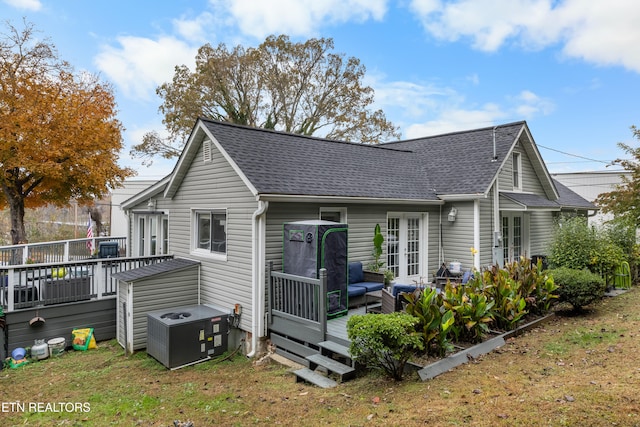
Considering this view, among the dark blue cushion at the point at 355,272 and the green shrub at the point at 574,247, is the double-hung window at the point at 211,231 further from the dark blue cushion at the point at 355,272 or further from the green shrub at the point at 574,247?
the green shrub at the point at 574,247

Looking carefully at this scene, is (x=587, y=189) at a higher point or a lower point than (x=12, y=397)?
higher

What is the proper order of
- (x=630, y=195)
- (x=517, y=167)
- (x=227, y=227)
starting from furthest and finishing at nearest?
(x=630, y=195)
(x=517, y=167)
(x=227, y=227)

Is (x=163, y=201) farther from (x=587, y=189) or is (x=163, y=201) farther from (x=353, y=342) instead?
(x=587, y=189)

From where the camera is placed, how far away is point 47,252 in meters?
14.4

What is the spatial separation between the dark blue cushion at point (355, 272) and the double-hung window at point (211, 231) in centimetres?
301

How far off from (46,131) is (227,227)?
10442mm

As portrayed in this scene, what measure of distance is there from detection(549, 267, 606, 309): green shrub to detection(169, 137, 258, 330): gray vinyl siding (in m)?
6.66

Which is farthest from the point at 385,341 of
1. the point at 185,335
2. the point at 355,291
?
the point at 185,335

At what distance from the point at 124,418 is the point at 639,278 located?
48.8 feet

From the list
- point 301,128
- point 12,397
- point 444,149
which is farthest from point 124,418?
point 301,128

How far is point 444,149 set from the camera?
1367cm

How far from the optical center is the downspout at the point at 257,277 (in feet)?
25.6

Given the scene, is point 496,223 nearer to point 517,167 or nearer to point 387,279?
point 517,167

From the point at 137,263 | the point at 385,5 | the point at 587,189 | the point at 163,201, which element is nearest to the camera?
the point at 137,263
